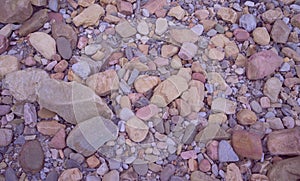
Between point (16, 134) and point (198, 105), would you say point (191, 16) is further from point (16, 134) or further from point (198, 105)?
point (16, 134)

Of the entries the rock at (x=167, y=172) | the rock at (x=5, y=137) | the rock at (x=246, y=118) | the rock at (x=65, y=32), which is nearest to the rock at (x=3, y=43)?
the rock at (x=65, y=32)

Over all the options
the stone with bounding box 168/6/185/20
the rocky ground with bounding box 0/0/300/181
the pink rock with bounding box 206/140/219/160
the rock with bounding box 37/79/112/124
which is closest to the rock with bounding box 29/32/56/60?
the rocky ground with bounding box 0/0/300/181

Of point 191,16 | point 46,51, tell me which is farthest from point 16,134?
point 191,16

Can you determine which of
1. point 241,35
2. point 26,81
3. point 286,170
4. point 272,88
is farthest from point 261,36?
point 26,81

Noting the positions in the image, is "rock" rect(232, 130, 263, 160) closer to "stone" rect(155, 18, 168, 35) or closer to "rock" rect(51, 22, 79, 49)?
"stone" rect(155, 18, 168, 35)

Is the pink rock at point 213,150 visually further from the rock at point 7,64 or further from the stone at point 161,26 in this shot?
the rock at point 7,64

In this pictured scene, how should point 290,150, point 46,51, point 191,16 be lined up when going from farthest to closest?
point 191,16 < point 46,51 < point 290,150

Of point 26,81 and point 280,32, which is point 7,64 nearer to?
point 26,81

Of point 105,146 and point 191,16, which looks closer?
point 105,146
